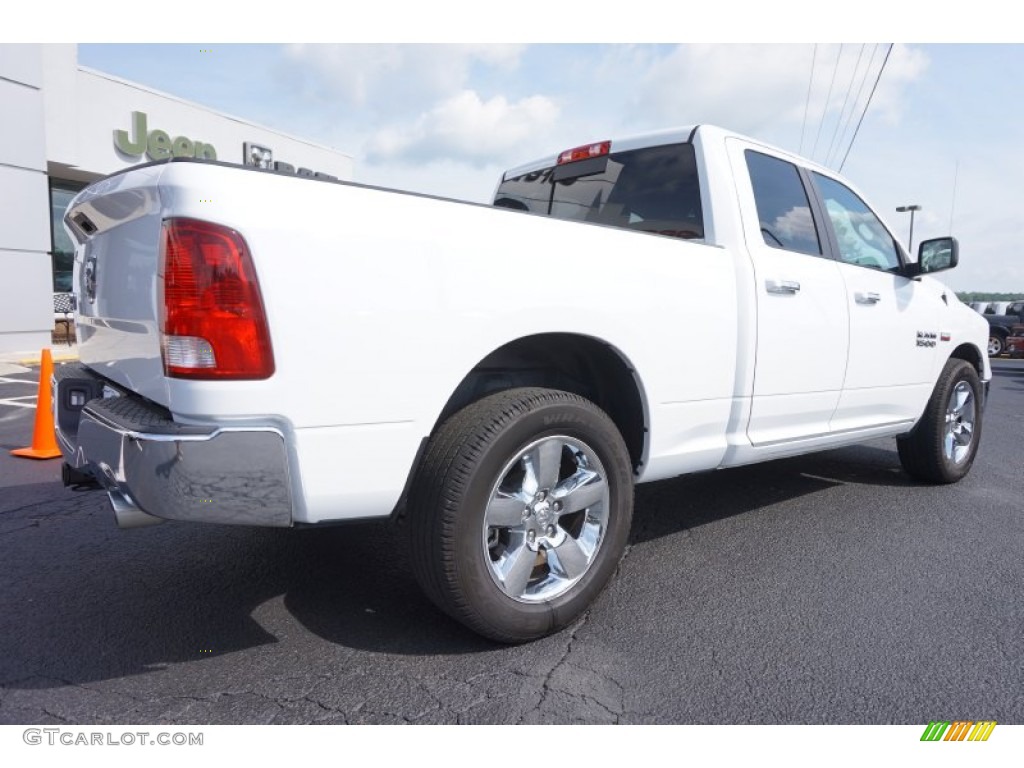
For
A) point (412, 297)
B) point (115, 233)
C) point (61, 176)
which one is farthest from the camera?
point (61, 176)

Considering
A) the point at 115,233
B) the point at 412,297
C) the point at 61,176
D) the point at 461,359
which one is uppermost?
the point at 61,176

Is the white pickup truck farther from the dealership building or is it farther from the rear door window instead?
the dealership building

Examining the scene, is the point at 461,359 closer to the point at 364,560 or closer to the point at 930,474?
the point at 364,560

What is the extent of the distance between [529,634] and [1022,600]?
7.01 ft

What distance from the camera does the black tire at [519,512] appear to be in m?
2.26

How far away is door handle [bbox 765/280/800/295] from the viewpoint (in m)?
3.26

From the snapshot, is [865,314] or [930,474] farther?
[930,474]

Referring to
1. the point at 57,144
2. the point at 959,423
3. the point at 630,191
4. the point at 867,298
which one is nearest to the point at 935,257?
the point at 867,298

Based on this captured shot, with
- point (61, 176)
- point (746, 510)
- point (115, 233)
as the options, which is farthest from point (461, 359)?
point (61, 176)

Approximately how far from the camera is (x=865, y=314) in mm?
3883

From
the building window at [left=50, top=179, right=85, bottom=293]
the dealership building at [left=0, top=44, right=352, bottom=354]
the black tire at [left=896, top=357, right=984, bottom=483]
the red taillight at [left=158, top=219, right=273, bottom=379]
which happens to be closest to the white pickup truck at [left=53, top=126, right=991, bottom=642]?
the red taillight at [left=158, top=219, right=273, bottom=379]

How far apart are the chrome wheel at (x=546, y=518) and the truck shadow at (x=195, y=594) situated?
0.29m

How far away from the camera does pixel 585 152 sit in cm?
391

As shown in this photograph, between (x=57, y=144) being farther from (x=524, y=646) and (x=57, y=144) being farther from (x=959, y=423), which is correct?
(x=959, y=423)
